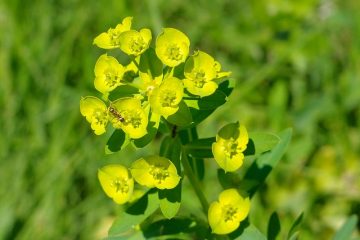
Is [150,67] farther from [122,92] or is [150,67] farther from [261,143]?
[261,143]

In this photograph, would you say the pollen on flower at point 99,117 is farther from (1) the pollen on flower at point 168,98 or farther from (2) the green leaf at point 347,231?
(2) the green leaf at point 347,231

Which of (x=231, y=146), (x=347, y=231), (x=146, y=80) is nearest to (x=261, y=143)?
(x=231, y=146)

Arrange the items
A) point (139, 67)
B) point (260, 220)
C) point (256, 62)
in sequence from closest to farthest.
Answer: point (139, 67) → point (260, 220) → point (256, 62)

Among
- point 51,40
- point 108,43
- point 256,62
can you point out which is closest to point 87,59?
point 51,40

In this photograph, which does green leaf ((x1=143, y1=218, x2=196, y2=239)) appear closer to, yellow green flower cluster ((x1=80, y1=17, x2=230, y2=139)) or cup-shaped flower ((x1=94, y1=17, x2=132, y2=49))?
yellow green flower cluster ((x1=80, y1=17, x2=230, y2=139))

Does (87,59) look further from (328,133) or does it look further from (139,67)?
(139,67)

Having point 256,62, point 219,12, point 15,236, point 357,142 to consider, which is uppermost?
point 219,12

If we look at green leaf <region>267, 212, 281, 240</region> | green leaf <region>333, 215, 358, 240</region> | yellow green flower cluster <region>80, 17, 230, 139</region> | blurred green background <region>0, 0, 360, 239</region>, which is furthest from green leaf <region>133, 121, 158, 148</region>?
blurred green background <region>0, 0, 360, 239</region>
